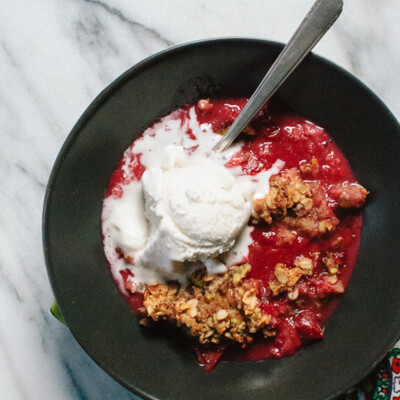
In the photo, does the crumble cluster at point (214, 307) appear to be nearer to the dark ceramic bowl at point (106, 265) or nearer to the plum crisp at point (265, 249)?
the plum crisp at point (265, 249)

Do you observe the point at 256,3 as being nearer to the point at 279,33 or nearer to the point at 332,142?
the point at 279,33

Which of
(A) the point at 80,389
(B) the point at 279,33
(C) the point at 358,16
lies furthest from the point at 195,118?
(A) the point at 80,389

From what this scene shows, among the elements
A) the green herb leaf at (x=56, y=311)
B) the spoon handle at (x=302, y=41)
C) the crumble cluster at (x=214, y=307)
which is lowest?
the green herb leaf at (x=56, y=311)

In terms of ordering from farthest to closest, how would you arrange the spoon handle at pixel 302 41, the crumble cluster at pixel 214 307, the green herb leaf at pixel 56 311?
the green herb leaf at pixel 56 311 < the crumble cluster at pixel 214 307 < the spoon handle at pixel 302 41

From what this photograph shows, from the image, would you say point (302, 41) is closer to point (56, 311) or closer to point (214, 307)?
point (214, 307)

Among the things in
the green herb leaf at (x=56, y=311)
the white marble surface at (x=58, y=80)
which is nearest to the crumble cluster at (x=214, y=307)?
the green herb leaf at (x=56, y=311)

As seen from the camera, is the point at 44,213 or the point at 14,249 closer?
the point at 44,213

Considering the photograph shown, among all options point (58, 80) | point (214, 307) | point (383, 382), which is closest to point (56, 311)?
point (214, 307)
